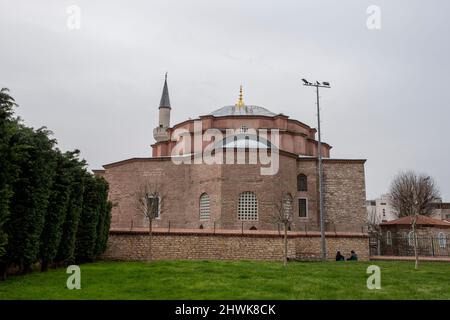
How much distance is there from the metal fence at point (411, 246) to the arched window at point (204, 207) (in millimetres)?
9588

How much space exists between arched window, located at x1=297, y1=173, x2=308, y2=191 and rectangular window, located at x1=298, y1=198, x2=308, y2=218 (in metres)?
0.76

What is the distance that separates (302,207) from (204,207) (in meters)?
6.43

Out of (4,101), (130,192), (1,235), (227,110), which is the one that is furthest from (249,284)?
(227,110)

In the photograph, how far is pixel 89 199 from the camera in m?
15.1

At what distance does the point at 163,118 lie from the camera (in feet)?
126

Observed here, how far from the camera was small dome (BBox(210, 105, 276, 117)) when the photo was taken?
33391 millimetres

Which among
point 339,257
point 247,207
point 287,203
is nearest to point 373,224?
point 287,203

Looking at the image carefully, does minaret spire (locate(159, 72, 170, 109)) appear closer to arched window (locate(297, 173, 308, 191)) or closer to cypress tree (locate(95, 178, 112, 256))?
arched window (locate(297, 173, 308, 191))

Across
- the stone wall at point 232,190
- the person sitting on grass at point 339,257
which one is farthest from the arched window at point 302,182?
the person sitting on grass at point 339,257

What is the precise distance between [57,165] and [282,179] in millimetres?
15237

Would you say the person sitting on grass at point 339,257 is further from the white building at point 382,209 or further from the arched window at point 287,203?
the white building at point 382,209

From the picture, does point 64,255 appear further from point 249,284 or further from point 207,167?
point 207,167

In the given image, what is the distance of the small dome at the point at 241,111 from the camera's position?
3339 centimetres

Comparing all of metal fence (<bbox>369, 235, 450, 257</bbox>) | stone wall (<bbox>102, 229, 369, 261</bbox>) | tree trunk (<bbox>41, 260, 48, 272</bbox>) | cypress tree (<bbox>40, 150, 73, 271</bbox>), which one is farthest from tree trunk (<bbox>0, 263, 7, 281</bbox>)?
metal fence (<bbox>369, 235, 450, 257</bbox>)
